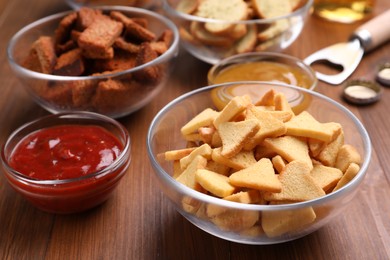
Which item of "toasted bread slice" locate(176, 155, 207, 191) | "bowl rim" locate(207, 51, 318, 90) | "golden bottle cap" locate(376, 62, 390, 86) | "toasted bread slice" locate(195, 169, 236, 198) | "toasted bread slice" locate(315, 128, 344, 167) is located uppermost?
"toasted bread slice" locate(195, 169, 236, 198)

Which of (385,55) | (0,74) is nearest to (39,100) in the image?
(0,74)

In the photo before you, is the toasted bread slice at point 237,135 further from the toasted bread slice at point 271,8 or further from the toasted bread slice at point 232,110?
the toasted bread slice at point 271,8

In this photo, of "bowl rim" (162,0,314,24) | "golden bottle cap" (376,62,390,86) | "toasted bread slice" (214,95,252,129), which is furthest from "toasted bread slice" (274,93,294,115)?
"golden bottle cap" (376,62,390,86)

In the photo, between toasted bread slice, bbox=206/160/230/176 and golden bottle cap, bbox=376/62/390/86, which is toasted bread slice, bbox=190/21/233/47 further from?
toasted bread slice, bbox=206/160/230/176

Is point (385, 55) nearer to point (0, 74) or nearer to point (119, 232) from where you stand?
point (119, 232)

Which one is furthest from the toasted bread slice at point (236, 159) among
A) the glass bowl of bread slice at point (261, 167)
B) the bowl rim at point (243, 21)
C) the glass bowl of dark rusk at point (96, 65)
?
the bowl rim at point (243, 21)

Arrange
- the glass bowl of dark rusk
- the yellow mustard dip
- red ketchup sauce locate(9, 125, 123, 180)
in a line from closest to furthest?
red ketchup sauce locate(9, 125, 123, 180), the glass bowl of dark rusk, the yellow mustard dip

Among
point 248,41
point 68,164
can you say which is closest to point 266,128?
point 68,164
